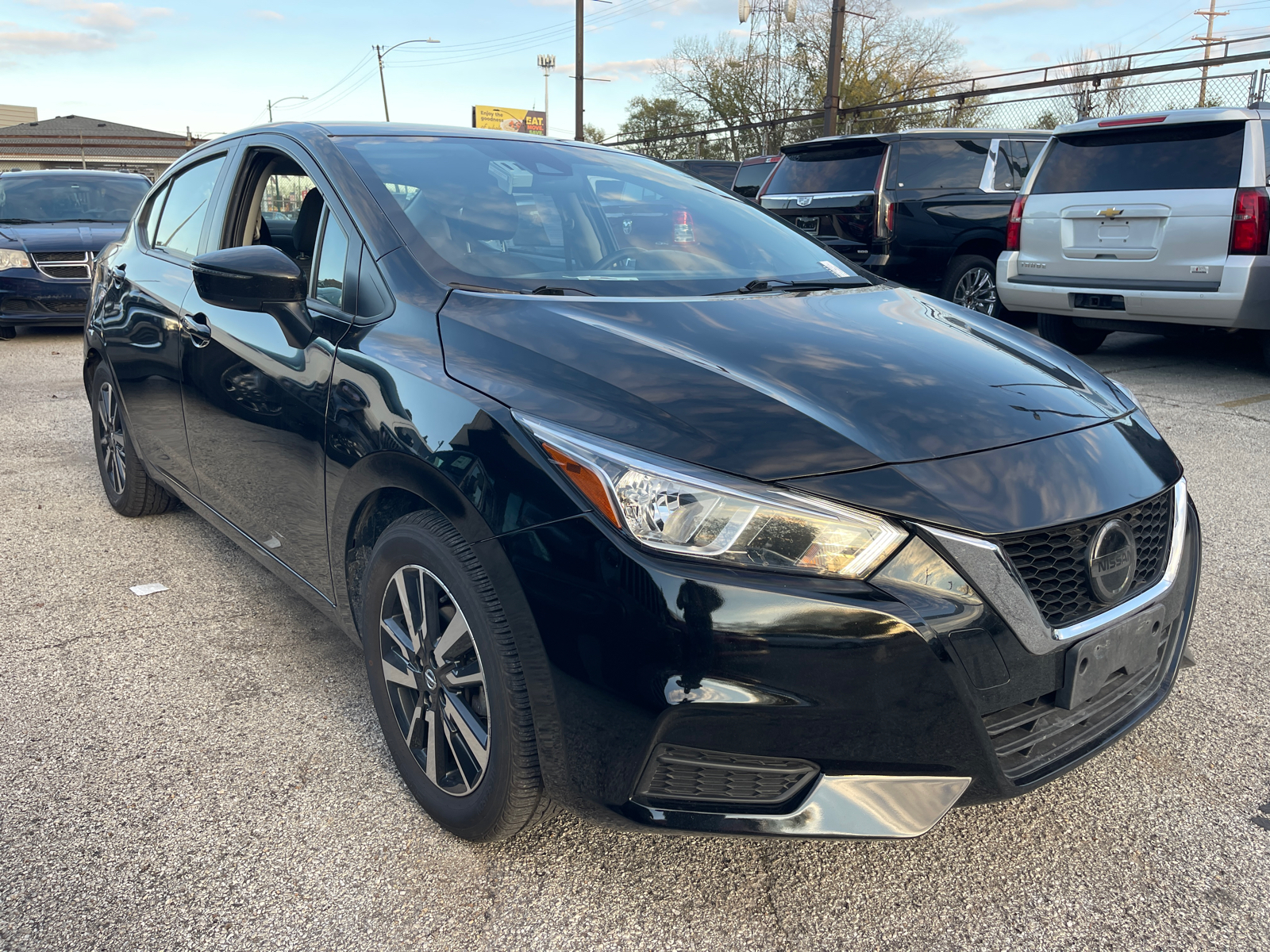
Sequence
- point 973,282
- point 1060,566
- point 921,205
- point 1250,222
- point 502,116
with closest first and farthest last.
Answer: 1. point 1060,566
2. point 1250,222
3. point 921,205
4. point 973,282
5. point 502,116

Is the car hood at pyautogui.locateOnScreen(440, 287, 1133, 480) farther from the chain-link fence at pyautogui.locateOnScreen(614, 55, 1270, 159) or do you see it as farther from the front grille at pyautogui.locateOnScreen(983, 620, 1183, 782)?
the chain-link fence at pyautogui.locateOnScreen(614, 55, 1270, 159)

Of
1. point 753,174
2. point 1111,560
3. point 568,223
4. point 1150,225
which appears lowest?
point 1111,560

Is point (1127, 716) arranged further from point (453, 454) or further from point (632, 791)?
point (453, 454)

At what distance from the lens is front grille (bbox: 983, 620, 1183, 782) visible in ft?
5.68

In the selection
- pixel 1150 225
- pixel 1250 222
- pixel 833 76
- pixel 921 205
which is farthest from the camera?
pixel 833 76

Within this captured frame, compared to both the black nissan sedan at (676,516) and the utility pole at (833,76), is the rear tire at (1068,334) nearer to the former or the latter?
the black nissan sedan at (676,516)

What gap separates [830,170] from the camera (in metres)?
8.83

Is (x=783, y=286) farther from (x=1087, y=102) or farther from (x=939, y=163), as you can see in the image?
(x=1087, y=102)

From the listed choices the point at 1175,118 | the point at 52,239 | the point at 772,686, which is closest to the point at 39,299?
the point at 52,239

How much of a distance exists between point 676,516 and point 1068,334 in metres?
7.38

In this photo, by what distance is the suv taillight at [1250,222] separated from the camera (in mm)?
6012

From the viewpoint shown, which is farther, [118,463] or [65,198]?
[65,198]

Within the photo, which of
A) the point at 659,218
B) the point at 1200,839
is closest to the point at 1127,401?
the point at 1200,839

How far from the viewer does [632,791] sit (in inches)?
66.4
